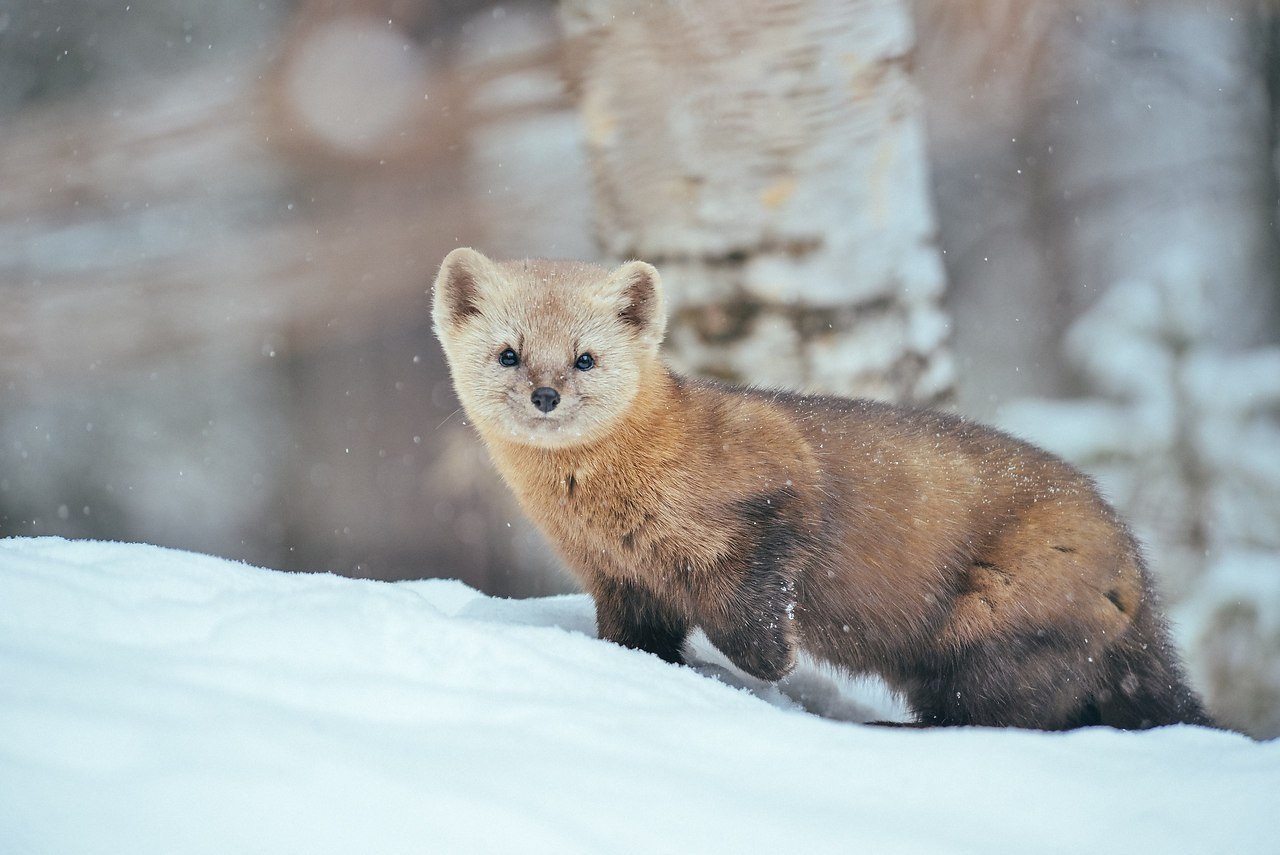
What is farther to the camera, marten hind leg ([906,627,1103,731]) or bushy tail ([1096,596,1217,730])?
bushy tail ([1096,596,1217,730])

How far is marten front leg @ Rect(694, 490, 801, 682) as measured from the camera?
286cm

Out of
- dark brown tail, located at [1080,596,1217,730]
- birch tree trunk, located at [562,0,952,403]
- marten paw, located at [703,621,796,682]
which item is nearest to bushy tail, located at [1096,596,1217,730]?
dark brown tail, located at [1080,596,1217,730]

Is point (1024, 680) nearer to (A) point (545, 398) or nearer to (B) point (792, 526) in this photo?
(B) point (792, 526)

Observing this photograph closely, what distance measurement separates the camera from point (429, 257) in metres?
5.29

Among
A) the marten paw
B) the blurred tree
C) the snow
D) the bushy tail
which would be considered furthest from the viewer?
the blurred tree

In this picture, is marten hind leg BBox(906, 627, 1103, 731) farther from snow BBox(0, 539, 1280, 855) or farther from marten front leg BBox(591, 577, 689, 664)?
marten front leg BBox(591, 577, 689, 664)

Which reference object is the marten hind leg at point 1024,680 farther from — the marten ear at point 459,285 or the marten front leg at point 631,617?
the marten ear at point 459,285

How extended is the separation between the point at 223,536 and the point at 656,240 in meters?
2.82

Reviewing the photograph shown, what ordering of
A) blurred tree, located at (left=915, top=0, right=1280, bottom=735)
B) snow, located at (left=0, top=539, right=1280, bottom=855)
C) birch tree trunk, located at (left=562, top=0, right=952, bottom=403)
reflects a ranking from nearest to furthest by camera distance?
snow, located at (left=0, top=539, right=1280, bottom=855) → birch tree trunk, located at (left=562, top=0, right=952, bottom=403) → blurred tree, located at (left=915, top=0, right=1280, bottom=735)

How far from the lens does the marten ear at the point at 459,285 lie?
3.09 meters

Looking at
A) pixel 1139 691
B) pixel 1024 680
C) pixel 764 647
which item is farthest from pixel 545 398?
pixel 1139 691

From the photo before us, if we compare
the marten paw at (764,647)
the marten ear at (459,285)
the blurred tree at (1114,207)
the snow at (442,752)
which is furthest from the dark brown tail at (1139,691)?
the blurred tree at (1114,207)

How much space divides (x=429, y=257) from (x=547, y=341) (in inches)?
97.0

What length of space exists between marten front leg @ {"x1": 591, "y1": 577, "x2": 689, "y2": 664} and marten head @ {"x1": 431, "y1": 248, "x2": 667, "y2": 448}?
0.42 meters
